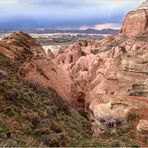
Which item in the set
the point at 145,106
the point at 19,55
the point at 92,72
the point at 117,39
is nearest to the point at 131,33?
the point at 117,39

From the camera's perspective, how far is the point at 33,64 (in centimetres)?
3353

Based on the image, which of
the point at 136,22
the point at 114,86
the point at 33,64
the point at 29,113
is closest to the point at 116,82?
the point at 114,86

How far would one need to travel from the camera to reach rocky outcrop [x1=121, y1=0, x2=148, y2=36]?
78688mm

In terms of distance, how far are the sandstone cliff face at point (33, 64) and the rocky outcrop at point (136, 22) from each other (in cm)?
4291

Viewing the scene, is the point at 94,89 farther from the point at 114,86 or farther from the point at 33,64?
the point at 33,64

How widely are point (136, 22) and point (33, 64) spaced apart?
1944 inches

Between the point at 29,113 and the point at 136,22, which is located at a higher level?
the point at 29,113

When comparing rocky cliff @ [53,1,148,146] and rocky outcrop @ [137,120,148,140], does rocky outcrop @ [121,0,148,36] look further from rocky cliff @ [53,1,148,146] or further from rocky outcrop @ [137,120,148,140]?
rocky outcrop @ [137,120,148,140]

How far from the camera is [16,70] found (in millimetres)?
31219

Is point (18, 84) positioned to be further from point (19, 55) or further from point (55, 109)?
point (19, 55)

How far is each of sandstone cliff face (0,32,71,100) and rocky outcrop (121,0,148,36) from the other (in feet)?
141

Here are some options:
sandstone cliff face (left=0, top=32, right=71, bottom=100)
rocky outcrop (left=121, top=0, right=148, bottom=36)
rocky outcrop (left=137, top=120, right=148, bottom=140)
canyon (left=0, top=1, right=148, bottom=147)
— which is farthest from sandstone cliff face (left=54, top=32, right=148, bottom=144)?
sandstone cliff face (left=0, top=32, right=71, bottom=100)

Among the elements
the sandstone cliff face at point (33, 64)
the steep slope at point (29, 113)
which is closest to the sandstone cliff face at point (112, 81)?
the steep slope at point (29, 113)

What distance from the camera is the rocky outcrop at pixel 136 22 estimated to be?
78.7 meters
